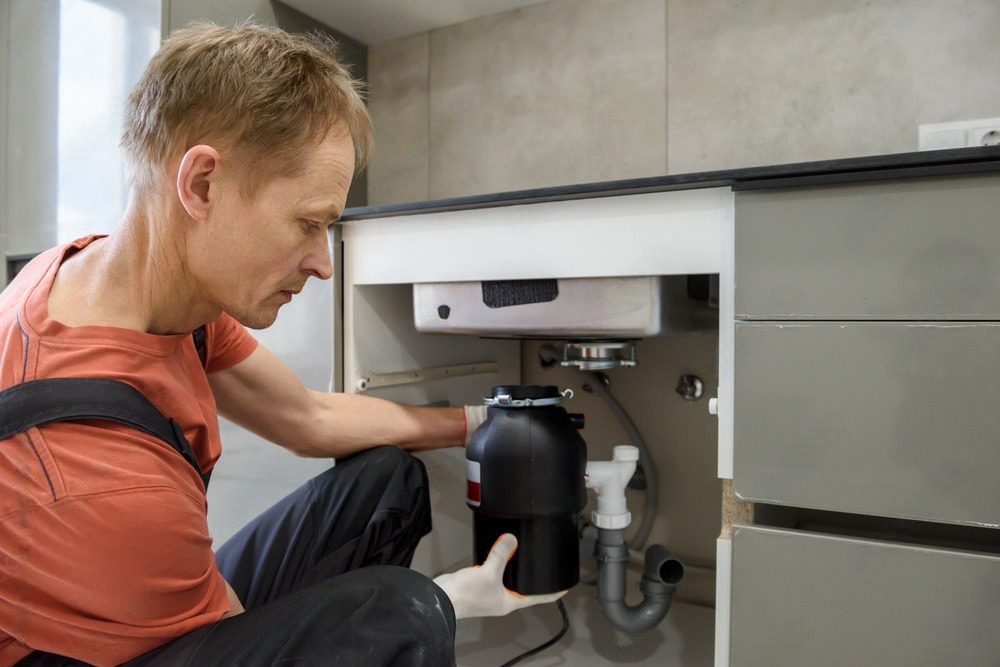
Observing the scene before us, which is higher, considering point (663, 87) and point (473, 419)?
point (663, 87)

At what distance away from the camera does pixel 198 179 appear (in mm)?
626

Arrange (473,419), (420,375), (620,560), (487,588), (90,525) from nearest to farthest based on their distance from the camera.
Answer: (90,525) → (487,588) → (620,560) → (473,419) → (420,375)

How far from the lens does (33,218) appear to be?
1.50m

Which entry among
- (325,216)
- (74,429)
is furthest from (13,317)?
(325,216)

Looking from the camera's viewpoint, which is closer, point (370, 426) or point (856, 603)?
point (856, 603)

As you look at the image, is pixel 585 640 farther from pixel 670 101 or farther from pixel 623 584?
pixel 670 101

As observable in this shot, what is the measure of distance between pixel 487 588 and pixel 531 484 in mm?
155

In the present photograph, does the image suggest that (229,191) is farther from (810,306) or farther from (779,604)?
(779,604)

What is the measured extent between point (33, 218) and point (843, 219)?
1615 millimetres

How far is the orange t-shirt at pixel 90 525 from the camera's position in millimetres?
532

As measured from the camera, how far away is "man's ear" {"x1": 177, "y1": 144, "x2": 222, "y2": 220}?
2.00 feet

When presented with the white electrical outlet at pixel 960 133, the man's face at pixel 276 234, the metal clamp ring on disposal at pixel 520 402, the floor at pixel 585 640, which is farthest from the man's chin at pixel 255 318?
the white electrical outlet at pixel 960 133

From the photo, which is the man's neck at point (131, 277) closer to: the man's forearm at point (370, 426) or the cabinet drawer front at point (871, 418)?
the man's forearm at point (370, 426)

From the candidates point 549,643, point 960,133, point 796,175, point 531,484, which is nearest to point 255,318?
point 531,484
